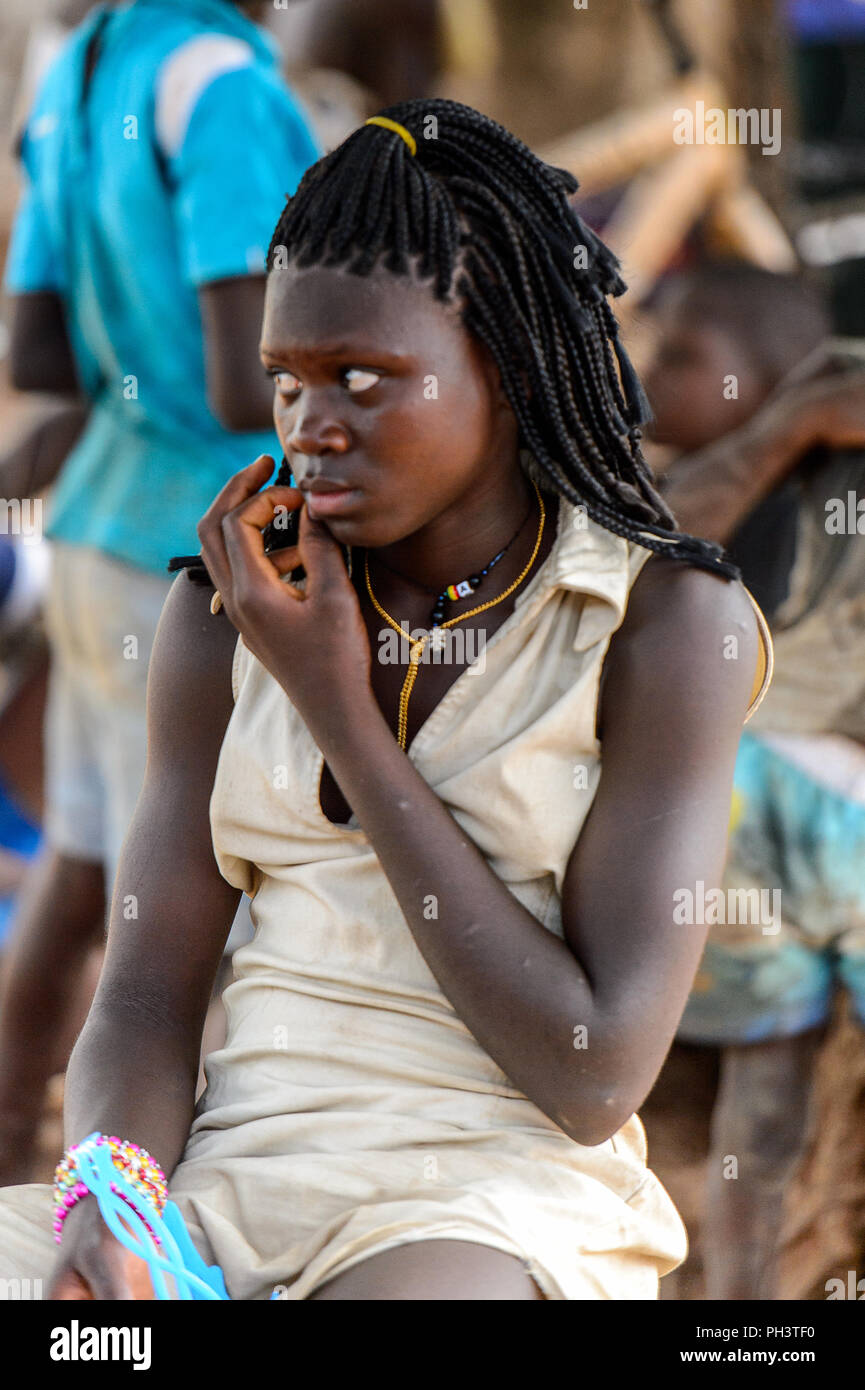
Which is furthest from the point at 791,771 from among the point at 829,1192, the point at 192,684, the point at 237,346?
the point at 192,684

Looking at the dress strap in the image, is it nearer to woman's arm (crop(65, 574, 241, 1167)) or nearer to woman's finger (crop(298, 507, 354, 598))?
woman's finger (crop(298, 507, 354, 598))

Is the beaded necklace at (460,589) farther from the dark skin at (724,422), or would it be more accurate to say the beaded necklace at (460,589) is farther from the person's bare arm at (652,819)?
the dark skin at (724,422)

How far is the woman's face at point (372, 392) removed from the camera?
1487mm

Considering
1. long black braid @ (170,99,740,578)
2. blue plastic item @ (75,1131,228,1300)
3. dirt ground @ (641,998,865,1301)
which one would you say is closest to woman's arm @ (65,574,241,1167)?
blue plastic item @ (75,1131,228,1300)

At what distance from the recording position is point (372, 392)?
150cm

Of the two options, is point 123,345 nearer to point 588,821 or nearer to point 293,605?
point 293,605

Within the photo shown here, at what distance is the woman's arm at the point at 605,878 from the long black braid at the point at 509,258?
5.5 inches

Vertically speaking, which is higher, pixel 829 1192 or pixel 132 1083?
pixel 132 1083

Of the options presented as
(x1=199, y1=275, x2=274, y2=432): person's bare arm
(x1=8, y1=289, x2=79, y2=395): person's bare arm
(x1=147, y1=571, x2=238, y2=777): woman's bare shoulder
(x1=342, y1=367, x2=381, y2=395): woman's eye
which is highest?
(x1=8, y1=289, x2=79, y2=395): person's bare arm

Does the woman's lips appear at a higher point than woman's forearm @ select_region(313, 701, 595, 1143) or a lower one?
higher

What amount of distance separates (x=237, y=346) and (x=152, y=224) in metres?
0.30

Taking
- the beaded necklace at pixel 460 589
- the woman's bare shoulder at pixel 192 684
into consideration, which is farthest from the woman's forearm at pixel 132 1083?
the beaded necklace at pixel 460 589

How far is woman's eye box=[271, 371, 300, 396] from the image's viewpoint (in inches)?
60.7
